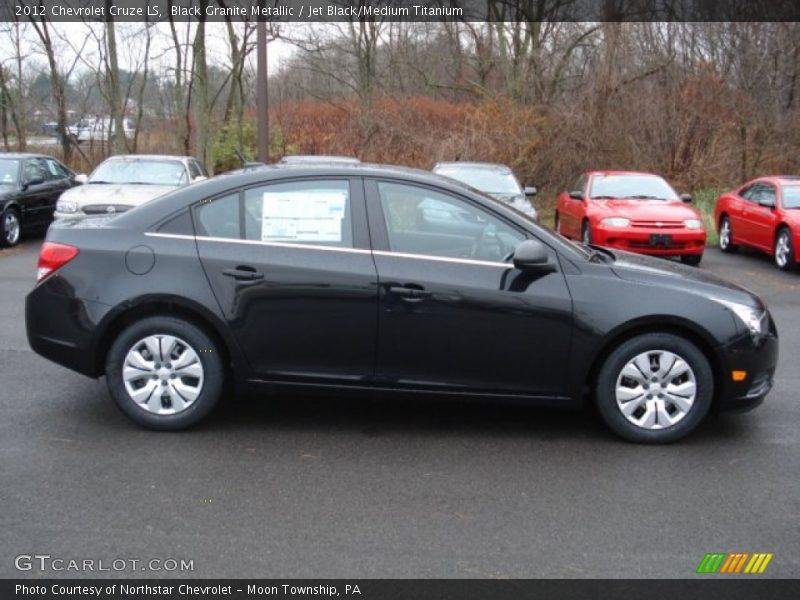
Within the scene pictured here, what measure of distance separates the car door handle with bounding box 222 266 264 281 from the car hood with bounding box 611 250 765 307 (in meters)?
2.13

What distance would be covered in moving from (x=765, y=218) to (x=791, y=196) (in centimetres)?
49

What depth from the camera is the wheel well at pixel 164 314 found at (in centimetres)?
486

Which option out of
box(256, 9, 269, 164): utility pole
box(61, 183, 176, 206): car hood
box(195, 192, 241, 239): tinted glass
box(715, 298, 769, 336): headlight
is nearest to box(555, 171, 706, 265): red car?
box(256, 9, 269, 164): utility pole

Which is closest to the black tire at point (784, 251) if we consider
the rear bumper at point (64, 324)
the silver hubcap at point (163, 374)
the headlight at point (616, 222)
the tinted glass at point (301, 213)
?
the headlight at point (616, 222)

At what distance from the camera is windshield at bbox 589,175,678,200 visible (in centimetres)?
1321

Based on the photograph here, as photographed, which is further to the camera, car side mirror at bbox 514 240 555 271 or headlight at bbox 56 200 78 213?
headlight at bbox 56 200 78 213

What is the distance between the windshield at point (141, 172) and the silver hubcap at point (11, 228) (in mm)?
1674

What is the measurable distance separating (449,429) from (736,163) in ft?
60.7

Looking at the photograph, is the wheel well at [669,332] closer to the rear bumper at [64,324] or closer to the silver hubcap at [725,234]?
the rear bumper at [64,324]

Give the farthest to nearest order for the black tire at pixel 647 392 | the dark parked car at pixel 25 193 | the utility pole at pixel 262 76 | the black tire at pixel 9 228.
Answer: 1. the utility pole at pixel 262 76
2. the dark parked car at pixel 25 193
3. the black tire at pixel 9 228
4. the black tire at pixel 647 392

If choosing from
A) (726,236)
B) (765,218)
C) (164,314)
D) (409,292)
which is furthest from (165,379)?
(726,236)

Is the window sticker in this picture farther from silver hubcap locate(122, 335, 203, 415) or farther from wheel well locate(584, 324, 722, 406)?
wheel well locate(584, 324, 722, 406)

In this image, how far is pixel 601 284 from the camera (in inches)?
189
